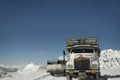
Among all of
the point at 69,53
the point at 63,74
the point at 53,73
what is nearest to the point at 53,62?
the point at 53,73

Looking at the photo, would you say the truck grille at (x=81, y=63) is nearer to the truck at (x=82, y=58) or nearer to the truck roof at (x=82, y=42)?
the truck at (x=82, y=58)

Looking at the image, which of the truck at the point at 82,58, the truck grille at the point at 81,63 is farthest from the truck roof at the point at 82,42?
the truck grille at the point at 81,63

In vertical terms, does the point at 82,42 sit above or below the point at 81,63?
above

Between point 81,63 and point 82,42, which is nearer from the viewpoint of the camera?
point 81,63

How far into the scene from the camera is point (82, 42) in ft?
68.9

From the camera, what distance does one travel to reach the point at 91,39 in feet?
68.4

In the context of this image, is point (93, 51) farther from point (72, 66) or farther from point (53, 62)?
point (53, 62)

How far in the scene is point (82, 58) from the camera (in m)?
20.0

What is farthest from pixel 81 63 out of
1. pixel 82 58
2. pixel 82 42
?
pixel 82 42

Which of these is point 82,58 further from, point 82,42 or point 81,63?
point 82,42

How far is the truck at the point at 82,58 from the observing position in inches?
784

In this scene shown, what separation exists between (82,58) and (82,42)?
1858 mm

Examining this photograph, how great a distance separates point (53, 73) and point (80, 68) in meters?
16.1

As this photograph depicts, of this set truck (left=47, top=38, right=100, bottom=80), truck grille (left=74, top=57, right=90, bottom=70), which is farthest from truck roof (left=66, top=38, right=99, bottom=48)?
truck grille (left=74, top=57, right=90, bottom=70)
